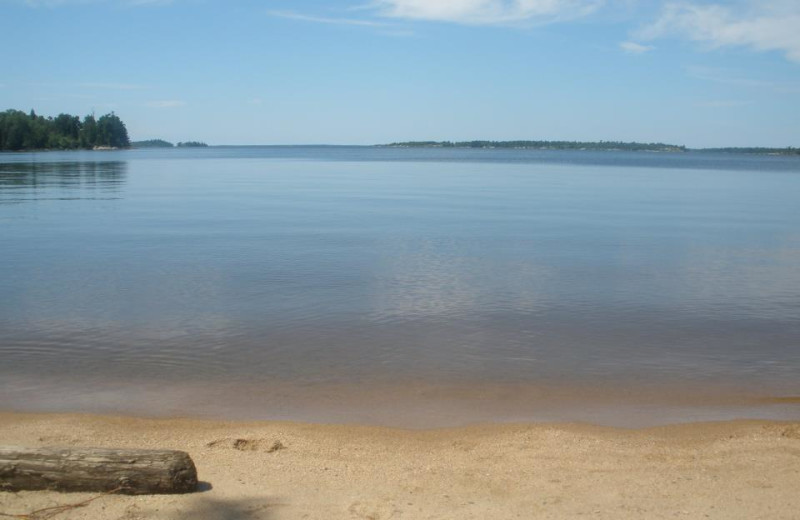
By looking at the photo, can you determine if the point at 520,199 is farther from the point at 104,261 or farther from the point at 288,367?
the point at 288,367

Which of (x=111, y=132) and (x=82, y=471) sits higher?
(x=111, y=132)

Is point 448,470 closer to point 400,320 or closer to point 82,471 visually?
point 82,471

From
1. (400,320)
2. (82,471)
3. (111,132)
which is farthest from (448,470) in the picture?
(111,132)

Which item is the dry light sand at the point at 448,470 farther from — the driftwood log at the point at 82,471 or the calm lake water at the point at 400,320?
the calm lake water at the point at 400,320

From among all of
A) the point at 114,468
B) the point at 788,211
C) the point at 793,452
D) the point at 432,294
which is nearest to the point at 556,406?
the point at 793,452

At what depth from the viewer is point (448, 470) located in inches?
253

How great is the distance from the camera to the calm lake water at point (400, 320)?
858 cm

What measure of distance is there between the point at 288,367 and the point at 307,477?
3480 mm

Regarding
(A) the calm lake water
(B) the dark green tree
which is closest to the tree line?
(B) the dark green tree

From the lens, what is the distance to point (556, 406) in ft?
27.4

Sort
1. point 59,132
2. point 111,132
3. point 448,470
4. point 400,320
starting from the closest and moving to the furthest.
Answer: point 448,470 → point 400,320 → point 59,132 → point 111,132

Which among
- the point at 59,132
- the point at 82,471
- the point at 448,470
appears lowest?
the point at 448,470

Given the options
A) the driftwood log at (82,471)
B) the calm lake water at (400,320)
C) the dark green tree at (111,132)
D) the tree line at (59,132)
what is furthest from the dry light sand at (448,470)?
the dark green tree at (111,132)

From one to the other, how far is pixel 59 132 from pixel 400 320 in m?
170
